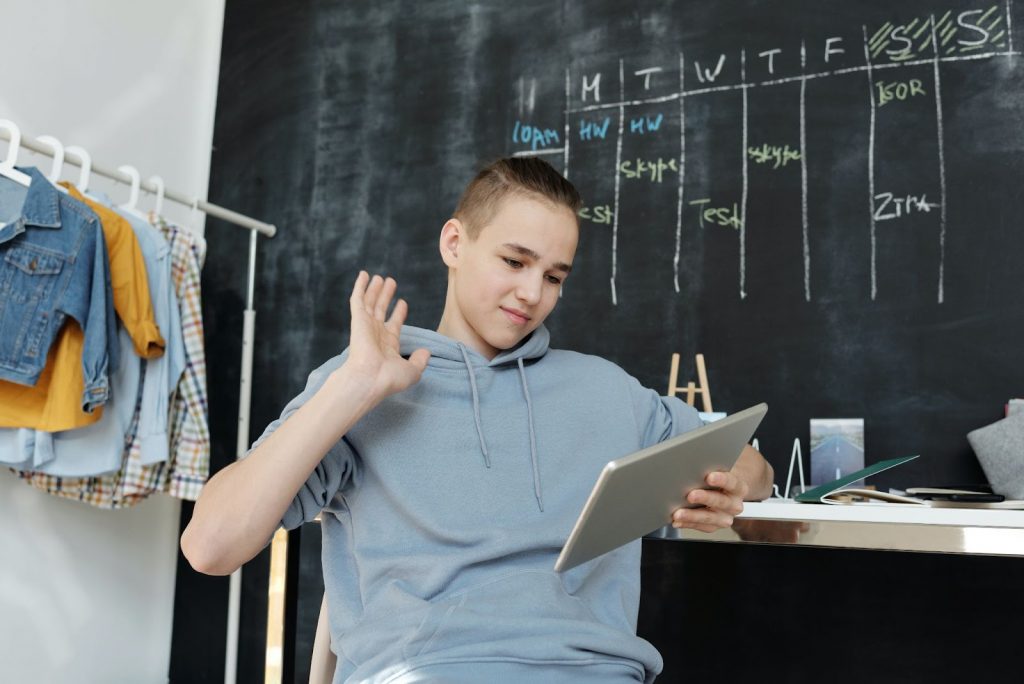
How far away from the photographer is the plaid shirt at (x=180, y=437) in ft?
7.68

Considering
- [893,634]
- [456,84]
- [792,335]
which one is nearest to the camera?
[893,634]

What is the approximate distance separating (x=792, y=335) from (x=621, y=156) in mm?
688

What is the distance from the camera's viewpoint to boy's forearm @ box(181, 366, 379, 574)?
959 mm

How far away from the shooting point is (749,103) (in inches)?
93.8

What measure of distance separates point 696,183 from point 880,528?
3.68ft

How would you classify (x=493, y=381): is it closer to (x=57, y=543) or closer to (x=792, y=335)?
(x=792, y=335)

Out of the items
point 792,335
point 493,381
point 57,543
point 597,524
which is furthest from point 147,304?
point 597,524

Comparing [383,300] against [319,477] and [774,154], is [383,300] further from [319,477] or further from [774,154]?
[774,154]

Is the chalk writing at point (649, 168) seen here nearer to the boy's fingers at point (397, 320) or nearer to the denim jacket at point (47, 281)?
the denim jacket at point (47, 281)

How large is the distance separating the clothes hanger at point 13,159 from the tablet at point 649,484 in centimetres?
175

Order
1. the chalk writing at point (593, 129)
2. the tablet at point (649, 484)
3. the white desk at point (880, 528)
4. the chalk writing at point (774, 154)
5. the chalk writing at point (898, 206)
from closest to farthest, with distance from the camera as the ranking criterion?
1. the tablet at point (649, 484)
2. the white desk at point (880, 528)
3. the chalk writing at point (898, 206)
4. the chalk writing at point (774, 154)
5. the chalk writing at point (593, 129)

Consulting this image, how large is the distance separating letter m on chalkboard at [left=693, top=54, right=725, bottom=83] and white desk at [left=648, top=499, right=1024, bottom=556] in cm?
124

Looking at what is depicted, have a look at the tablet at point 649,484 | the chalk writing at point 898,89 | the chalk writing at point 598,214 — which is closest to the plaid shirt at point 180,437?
the chalk writing at point 598,214

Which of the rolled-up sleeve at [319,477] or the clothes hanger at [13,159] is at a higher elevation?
the clothes hanger at [13,159]
